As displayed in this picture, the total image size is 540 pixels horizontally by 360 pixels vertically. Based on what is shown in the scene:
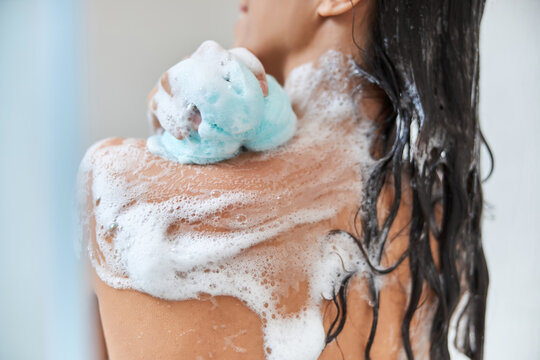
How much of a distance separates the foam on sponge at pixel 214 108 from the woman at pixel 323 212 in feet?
0.09

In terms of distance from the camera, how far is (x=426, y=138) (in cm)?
75

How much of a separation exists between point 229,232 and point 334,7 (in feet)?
1.46

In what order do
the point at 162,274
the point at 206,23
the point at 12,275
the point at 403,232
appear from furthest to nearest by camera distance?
the point at 206,23
the point at 403,232
the point at 162,274
the point at 12,275

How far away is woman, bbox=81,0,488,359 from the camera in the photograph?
604mm

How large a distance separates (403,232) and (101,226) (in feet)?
1.66

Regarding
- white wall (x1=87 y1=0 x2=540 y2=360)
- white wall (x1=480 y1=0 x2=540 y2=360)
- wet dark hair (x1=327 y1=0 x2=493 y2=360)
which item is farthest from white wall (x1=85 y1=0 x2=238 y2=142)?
white wall (x1=480 y1=0 x2=540 y2=360)

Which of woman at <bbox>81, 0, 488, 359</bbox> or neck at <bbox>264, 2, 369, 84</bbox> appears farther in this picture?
neck at <bbox>264, 2, 369, 84</bbox>

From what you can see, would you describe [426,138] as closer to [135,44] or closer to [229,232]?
[229,232]

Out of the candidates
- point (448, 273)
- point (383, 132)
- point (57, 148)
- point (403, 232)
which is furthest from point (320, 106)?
point (57, 148)

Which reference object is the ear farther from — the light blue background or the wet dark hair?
the light blue background

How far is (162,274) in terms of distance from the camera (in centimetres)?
59

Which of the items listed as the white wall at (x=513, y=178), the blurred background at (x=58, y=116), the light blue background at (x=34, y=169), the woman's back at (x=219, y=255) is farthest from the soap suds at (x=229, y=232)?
the white wall at (x=513, y=178)

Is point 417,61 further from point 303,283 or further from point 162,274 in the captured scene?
point 162,274

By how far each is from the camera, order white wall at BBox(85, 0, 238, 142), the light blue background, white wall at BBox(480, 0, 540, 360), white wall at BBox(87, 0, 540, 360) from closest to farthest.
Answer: the light blue background → white wall at BBox(85, 0, 238, 142) → white wall at BBox(87, 0, 540, 360) → white wall at BBox(480, 0, 540, 360)
